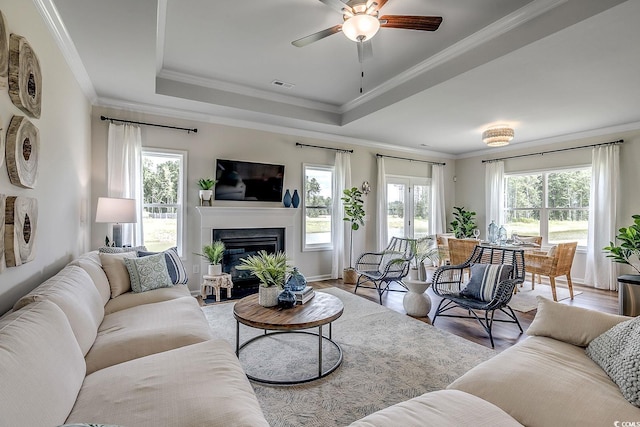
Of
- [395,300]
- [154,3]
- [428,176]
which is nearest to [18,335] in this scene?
[154,3]

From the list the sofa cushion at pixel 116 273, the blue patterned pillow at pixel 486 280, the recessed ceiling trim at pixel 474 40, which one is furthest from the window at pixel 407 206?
the sofa cushion at pixel 116 273

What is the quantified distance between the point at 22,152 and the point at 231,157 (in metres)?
3.10

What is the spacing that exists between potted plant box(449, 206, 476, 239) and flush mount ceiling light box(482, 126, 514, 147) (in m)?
2.40

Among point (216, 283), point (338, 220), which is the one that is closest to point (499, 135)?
point (338, 220)

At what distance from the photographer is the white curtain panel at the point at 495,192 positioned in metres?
6.64

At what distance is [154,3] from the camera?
2.15 metres

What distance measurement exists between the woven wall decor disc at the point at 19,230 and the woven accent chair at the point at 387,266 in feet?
11.8

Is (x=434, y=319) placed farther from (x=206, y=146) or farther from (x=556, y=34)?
(x=206, y=146)

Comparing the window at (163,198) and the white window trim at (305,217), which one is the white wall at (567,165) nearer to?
the white window trim at (305,217)

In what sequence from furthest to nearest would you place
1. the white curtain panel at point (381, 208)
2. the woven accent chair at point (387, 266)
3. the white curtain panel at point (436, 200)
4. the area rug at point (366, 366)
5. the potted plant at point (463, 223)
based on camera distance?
the white curtain panel at point (436, 200)
the potted plant at point (463, 223)
the white curtain panel at point (381, 208)
the woven accent chair at point (387, 266)
the area rug at point (366, 366)

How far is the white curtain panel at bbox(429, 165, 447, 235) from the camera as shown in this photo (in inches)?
283

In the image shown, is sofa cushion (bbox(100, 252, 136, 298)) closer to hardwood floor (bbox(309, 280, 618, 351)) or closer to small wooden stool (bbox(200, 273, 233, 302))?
small wooden stool (bbox(200, 273, 233, 302))

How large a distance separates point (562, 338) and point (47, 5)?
3.99 m

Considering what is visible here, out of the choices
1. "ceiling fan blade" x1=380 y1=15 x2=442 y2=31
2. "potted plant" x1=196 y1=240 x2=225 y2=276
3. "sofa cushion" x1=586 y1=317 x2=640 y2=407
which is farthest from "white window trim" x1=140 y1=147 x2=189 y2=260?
"sofa cushion" x1=586 y1=317 x2=640 y2=407
